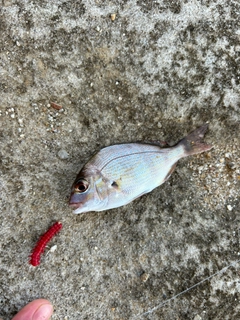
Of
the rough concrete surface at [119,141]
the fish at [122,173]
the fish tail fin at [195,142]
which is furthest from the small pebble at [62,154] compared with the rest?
the fish tail fin at [195,142]

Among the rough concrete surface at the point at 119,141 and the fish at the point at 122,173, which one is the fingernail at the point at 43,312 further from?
the fish at the point at 122,173

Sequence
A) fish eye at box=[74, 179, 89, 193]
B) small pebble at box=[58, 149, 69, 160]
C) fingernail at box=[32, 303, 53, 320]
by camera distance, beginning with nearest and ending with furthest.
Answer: fish eye at box=[74, 179, 89, 193]
fingernail at box=[32, 303, 53, 320]
small pebble at box=[58, 149, 69, 160]

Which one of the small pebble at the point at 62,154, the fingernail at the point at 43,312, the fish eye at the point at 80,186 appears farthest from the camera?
the small pebble at the point at 62,154

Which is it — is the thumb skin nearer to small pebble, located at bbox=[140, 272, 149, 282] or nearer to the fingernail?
the fingernail

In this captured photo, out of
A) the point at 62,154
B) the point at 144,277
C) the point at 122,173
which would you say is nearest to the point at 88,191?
the point at 122,173

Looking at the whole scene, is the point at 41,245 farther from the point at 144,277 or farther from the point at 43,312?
the point at 144,277

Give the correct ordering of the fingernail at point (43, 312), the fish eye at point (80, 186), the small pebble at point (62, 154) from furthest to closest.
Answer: the small pebble at point (62, 154), the fingernail at point (43, 312), the fish eye at point (80, 186)

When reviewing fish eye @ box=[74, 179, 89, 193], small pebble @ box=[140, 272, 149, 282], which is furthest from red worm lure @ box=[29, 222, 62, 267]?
small pebble @ box=[140, 272, 149, 282]
